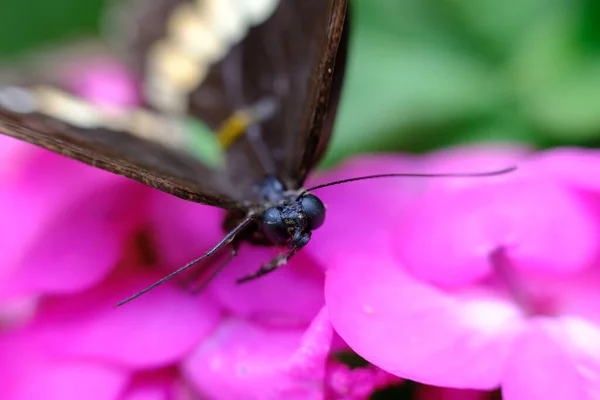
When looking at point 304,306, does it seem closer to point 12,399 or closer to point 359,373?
point 359,373

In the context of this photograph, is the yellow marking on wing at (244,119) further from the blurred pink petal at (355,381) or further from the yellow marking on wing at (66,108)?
the blurred pink petal at (355,381)

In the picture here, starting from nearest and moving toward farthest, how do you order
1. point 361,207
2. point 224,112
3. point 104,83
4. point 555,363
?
point 555,363
point 361,207
point 224,112
point 104,83

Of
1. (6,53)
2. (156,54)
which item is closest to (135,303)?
(156,54)

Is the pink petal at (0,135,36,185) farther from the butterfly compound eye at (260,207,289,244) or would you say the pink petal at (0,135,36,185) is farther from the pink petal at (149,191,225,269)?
the butterfly compound eye at (260,207,289,244)

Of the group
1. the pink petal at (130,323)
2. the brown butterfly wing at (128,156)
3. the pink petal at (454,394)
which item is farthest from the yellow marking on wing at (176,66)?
the pink petal at (454,394)

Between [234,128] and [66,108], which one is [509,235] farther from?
[66,108]

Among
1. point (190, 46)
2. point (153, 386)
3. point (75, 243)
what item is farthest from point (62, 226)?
point (190, 46)

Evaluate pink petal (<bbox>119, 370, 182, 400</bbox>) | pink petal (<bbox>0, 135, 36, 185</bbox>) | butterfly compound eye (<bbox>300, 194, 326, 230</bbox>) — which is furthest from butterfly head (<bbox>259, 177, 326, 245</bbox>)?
pink petal (<bbox>0, 135, 36, 185</bbox>)
